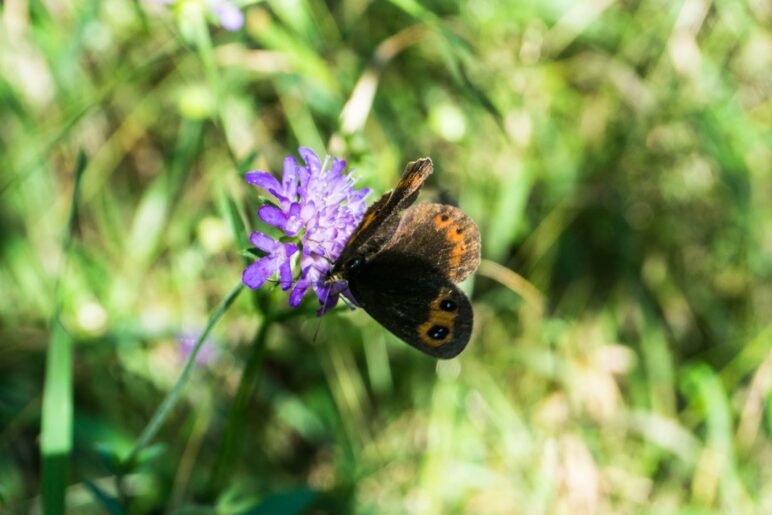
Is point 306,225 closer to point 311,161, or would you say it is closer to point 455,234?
point 311,161

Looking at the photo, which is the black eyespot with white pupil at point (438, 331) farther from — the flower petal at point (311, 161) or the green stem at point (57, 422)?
the green stem at point (57, 422)

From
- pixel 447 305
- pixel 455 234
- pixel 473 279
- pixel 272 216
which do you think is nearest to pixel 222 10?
pixel 272 216

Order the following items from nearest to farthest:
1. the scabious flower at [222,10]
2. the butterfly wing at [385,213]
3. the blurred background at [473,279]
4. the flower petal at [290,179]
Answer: the butterfly wing at [385,213] → the flower petal at [290,179] → the scabious flower at [222,10] → the blurred background at [473,279]

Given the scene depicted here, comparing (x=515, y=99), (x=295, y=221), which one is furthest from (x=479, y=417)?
(x=295, y=221)

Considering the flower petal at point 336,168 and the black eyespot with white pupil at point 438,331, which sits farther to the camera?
the flower petal at point 336,168

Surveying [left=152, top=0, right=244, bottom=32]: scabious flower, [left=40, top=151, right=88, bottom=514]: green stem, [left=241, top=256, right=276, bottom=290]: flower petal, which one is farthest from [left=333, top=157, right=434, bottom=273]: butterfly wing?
[left=152, top=0, right=244, bottom=32]: scabious flower

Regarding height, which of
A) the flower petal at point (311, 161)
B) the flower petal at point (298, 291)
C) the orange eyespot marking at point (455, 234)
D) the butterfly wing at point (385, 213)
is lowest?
the flower petal at point (298, 291)

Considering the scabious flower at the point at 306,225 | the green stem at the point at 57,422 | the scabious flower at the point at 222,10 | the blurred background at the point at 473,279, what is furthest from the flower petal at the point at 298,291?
the blurred background at the point at 473,279

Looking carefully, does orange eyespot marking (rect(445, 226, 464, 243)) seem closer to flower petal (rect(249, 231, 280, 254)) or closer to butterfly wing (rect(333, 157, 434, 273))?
butterfly wing (rect(333, 157, 434, 273))
